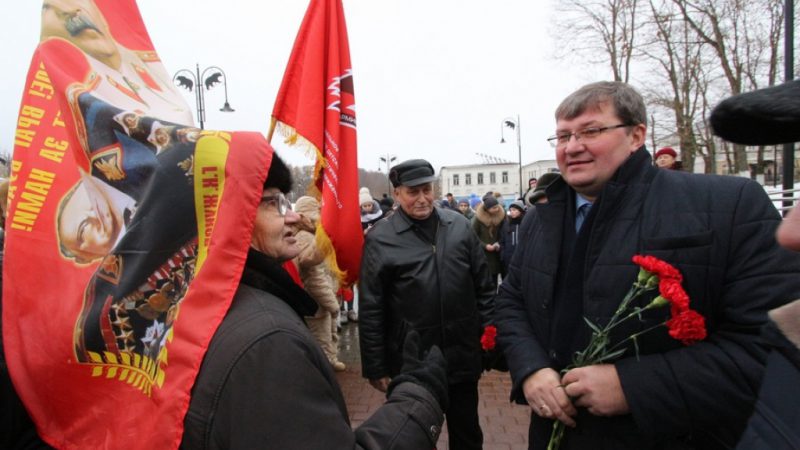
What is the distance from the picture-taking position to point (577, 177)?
1.93 m

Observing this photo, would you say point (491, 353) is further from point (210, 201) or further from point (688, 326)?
point (210, 201)

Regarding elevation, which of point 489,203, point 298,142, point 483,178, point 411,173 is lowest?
point 489,203

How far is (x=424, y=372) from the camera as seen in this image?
1746 millimetres

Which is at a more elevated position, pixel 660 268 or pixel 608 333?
pixel 660 268

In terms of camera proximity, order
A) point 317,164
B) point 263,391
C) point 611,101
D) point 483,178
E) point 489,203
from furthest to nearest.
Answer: point 483,178 < point 489,203 < point 317,164 < point 611,101 < point 263,391

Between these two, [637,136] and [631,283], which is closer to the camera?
[631,283]

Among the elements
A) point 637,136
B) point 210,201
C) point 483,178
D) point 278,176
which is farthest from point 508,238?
point 483,178

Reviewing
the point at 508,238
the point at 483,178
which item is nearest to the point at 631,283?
the point at 508,238

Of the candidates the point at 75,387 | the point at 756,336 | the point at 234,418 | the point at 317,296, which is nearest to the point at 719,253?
the point at 756,336

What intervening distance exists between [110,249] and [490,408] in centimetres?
385

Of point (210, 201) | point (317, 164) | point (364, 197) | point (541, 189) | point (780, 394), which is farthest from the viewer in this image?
point (364, 197)

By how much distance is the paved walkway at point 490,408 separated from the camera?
149 inches

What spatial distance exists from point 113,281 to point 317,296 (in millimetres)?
3950

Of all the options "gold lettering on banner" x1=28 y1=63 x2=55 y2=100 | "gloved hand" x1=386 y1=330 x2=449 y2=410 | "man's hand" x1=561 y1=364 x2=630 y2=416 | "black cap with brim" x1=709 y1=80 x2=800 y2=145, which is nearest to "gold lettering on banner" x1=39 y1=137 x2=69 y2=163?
"gold lettering on banner" x1=28 y1=63 x2=55 y2=100
